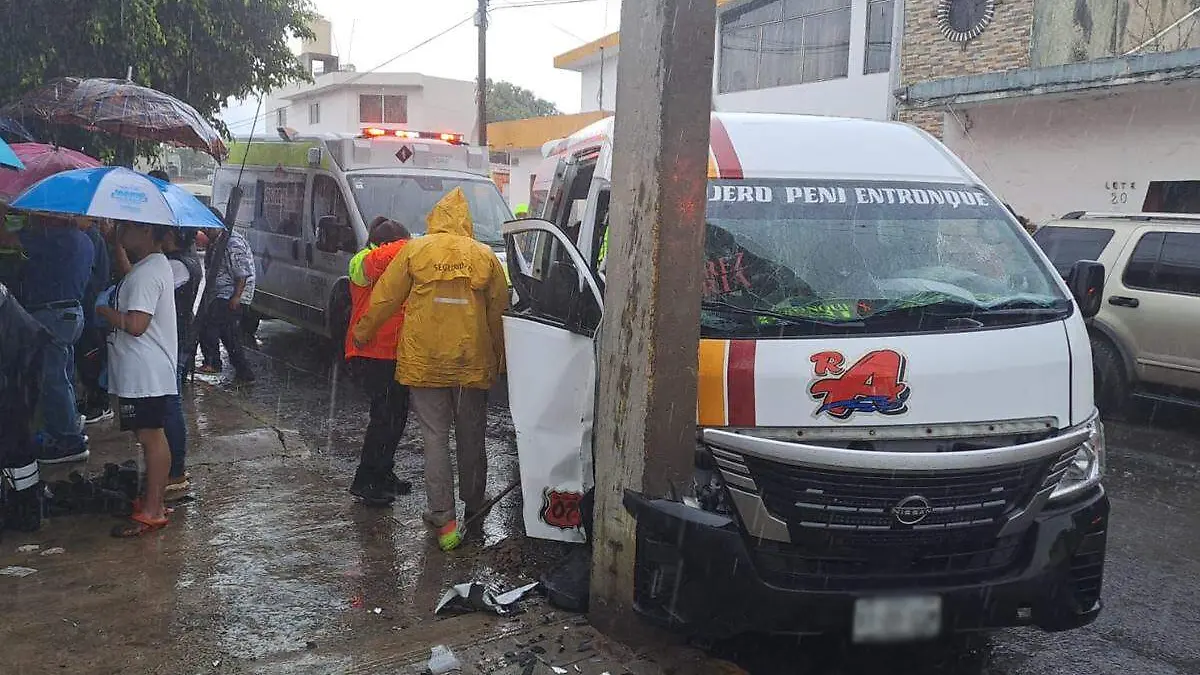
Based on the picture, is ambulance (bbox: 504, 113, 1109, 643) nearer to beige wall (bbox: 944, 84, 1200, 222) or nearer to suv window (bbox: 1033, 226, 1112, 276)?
suv window (bbox: 1033, 226, 1112, 276)

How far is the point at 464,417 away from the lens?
4.87 m

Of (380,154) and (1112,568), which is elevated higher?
(380,154)

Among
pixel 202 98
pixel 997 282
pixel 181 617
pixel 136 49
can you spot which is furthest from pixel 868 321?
pixel 202 98

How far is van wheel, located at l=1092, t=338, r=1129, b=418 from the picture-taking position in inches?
325

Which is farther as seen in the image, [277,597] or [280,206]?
[280,206]

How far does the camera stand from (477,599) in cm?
402

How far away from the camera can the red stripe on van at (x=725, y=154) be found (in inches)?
162

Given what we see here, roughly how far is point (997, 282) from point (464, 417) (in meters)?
2.58

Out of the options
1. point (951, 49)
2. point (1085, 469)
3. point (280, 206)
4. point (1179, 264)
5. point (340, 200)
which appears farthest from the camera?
point (951, 49)

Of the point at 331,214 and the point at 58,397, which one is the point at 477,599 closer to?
the point at 58,397

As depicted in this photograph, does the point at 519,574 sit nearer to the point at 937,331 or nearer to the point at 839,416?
the point at 839,416

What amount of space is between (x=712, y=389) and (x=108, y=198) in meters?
3.20

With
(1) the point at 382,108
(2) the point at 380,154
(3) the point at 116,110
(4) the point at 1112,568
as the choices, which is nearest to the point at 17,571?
(3) the point at 116,110

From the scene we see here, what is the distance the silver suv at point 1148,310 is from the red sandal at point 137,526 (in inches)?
279
